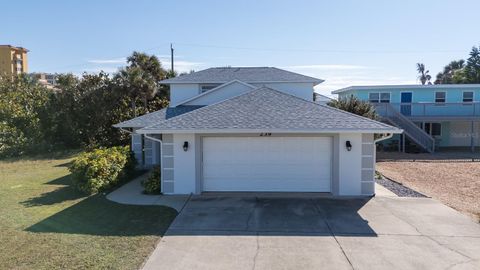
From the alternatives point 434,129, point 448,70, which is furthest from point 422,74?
point 434,129

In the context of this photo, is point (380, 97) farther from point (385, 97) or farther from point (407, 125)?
point (407, 125)

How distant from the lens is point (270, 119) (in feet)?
41.0

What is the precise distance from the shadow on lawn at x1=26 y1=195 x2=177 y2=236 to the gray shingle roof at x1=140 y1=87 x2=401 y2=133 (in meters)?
2.59

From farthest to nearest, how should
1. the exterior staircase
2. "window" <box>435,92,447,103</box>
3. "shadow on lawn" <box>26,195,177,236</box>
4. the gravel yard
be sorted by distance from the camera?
"window" <box>435,92,447,103</box> → the exterior staircase → the gravel yard → "shadow on lawn" <box>26,195,177,236</box>

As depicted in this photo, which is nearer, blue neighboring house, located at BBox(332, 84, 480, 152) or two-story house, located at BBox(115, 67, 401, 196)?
two-story house, located at BBox(115, 67, 401, 196)

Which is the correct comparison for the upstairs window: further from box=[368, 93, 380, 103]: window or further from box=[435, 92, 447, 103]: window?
box=[435, 92, 447, 103]: window

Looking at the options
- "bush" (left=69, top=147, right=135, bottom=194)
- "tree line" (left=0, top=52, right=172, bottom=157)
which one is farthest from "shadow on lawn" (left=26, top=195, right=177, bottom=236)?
"tree line" (left=0, top=52, right=172, bottom=157)

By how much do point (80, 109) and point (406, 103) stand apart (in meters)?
23.6

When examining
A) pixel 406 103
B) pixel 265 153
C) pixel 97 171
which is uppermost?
pixel 406 103

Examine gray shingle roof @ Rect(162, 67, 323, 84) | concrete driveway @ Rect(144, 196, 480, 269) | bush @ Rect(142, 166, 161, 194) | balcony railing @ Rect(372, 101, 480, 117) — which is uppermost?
gray shingle roof @ Rect(162, 67, 323, 84)

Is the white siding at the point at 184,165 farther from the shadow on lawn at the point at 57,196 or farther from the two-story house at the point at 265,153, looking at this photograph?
the shadow on lawn at the point at 57,196

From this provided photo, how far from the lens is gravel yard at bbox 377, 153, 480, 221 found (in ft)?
41.5

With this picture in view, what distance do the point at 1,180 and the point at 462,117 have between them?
92.5ft

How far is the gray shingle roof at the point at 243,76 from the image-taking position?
20.5 meters
